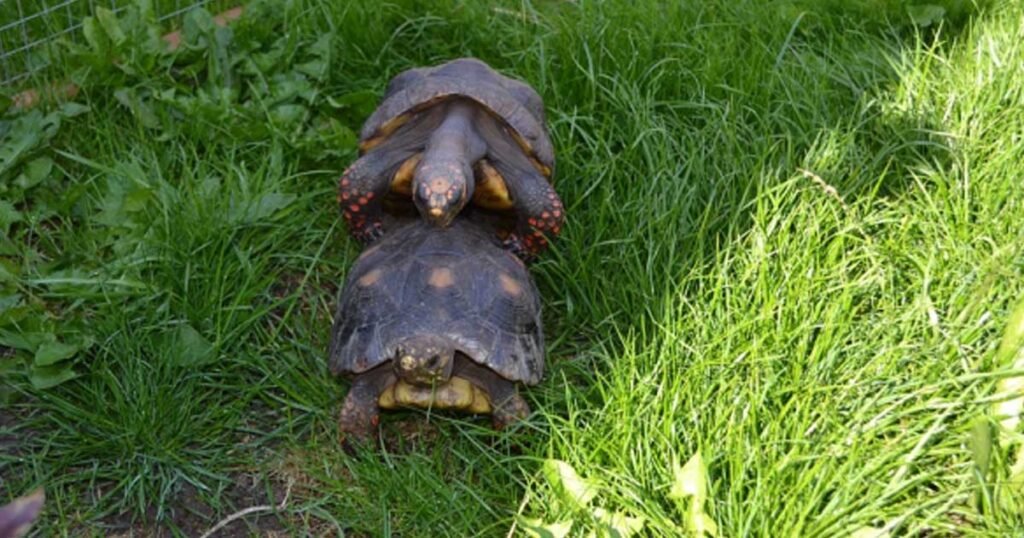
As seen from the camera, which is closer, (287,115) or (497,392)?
(497,392)

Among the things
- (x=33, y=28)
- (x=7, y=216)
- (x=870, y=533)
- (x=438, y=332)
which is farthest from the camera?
(x=33, y=28)

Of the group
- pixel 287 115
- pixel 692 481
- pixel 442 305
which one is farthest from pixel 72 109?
pixel 692 481

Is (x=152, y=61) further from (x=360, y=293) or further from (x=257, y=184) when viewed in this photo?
(x=360, y=293)

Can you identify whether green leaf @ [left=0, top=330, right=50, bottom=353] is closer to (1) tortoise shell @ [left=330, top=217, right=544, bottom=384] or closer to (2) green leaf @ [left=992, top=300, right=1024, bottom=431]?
(1) tortoise shell @ [left=330, top=217, right=544, bottom=384]

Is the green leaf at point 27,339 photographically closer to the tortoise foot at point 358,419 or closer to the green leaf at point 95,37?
the tortoise foot at point 358,419

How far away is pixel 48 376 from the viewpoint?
3090 millimetres

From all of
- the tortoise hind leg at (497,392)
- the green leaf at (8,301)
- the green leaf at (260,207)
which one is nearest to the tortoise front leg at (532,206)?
the tortoise hind leg at (497,392)

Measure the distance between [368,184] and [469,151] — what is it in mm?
312

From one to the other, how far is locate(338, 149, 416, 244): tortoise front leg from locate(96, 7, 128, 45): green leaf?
1.14 metres

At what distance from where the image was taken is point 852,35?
430cm

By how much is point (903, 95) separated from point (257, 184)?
80.9 inches

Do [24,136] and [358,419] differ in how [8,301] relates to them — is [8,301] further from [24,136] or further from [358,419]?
[358,419]

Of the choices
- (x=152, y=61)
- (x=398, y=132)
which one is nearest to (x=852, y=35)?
(x=398, y=132)

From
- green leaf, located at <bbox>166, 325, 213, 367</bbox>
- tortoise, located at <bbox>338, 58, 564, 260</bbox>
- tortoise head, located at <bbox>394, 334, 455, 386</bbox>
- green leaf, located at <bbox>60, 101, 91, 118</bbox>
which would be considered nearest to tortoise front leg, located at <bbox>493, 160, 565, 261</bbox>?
tortoise, located at <bbox>338, 58, 564, 260</bbox>
